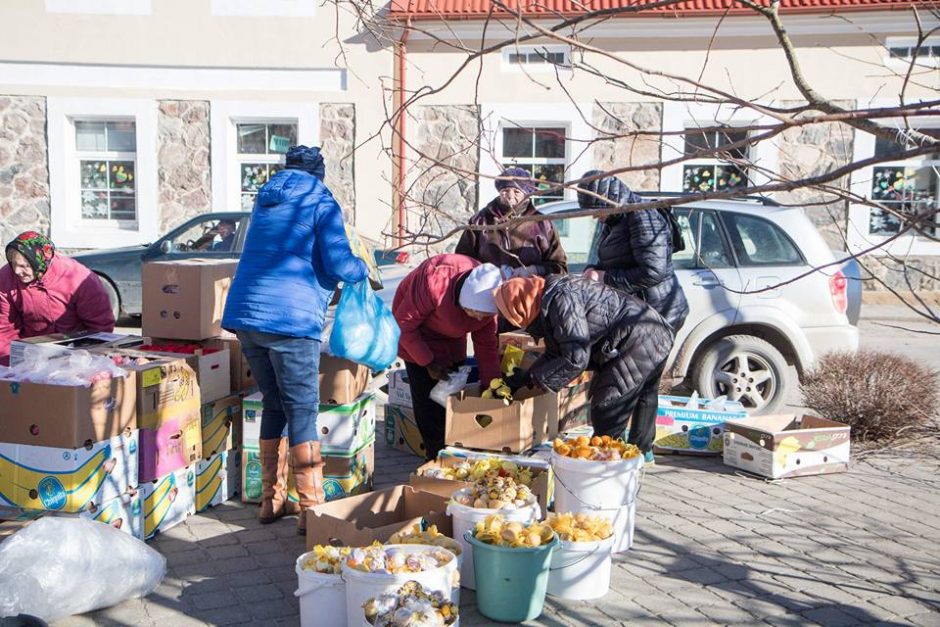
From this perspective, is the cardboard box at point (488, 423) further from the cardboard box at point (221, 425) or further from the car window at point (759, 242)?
the car window at point (759, 242)

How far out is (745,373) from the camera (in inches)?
287

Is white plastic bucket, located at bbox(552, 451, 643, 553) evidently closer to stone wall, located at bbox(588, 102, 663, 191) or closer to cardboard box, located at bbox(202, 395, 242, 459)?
cardboard box, located at bbox(202, 395, 242, 459)

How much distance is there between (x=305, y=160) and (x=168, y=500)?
187 centimetres

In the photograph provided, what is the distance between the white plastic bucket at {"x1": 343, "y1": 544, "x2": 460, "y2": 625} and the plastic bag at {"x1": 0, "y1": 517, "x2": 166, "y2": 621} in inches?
40.2

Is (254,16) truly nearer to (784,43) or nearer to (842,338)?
(842,338)

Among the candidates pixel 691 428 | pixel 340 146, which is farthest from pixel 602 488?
pixel 340 146

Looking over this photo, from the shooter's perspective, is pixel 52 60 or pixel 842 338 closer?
pixel 842 338

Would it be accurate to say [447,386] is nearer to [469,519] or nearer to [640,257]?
[640,257]

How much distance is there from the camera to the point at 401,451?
655 centimetres

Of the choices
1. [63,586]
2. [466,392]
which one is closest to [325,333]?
[466,392]

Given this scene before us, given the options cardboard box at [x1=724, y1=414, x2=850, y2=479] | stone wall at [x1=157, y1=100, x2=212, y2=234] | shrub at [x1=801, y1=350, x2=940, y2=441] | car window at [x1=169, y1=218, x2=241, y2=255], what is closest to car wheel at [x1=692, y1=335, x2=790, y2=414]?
shrub at [x1=801, y1=350, x2=940, y2=441]

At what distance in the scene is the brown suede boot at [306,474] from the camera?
4.74m

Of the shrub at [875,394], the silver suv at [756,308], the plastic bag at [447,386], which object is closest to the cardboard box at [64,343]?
the plastic bag at [447,386]

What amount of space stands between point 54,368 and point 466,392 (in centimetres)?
221
